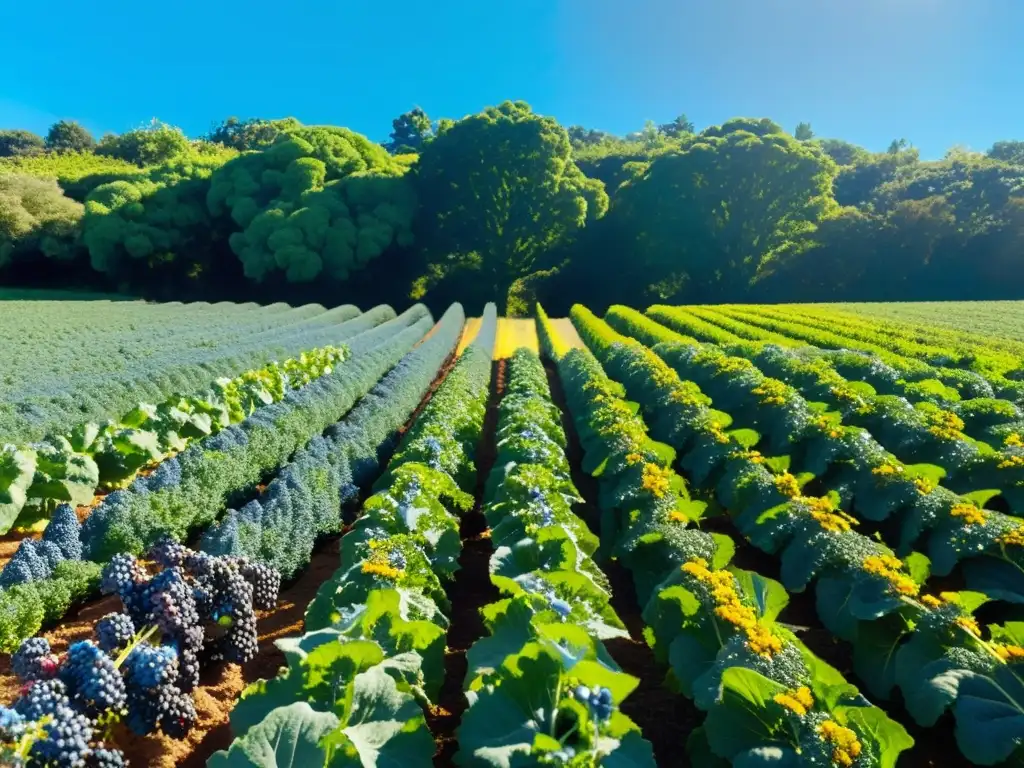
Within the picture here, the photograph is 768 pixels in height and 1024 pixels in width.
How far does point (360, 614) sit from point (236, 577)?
2.86 ft

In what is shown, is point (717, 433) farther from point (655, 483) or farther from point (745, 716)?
point (745, 716)

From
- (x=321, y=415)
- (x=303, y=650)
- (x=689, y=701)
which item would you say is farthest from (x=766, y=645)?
(x=321, y=415)

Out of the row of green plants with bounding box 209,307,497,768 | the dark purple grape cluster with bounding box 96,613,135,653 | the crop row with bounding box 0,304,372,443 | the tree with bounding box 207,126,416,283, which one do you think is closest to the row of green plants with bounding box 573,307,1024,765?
the row of green plants with bounding box 209,307,497,768

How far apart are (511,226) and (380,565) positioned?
28995 mm

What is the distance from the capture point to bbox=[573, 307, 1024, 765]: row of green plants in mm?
3412

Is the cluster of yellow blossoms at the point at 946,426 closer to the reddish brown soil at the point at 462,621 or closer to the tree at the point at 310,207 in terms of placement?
the reddish brown soil at the point at 462,621

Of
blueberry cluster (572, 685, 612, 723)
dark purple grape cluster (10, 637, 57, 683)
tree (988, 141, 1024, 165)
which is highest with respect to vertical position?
tree (988, 141, 1024, 165)

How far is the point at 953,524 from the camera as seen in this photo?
506 centimetres

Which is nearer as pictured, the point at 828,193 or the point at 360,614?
the point at 360,614

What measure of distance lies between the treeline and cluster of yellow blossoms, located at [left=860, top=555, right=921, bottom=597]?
1103 inches

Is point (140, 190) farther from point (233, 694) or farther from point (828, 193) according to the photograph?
point (233, 694)

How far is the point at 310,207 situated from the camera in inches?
1174

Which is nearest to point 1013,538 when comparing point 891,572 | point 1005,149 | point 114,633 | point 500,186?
point 891,572

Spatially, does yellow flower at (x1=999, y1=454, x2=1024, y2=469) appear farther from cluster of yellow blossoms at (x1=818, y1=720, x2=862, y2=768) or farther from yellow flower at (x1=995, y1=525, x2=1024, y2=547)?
cluster of yellow blossoms at (x1=818, y1=720, x2=862, y2=768)
